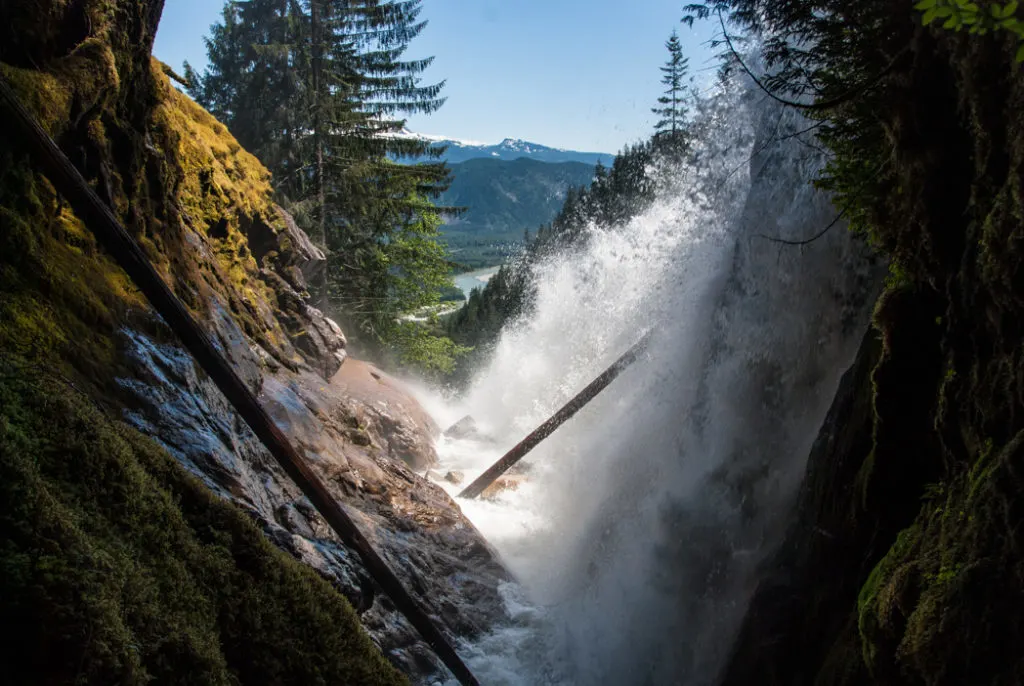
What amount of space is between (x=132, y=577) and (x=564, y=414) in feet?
38.8

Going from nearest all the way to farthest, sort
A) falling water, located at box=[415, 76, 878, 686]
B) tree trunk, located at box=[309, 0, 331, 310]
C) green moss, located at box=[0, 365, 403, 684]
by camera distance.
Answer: green moss, located at box=[0, 365, 403, 684]
falling water, located at box=[415, 76, 878, 686]
tree trunk, located at box=[309, 0, 331, 310]

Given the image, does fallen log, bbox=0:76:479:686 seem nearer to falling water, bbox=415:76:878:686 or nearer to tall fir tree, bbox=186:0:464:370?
falling water, bbox=415:76:878:686

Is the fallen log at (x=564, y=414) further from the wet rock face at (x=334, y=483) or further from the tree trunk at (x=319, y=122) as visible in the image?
the tree trunk at (x=319, y=122)

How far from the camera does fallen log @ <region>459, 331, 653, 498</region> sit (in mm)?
13000

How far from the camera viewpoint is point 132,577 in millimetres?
2385

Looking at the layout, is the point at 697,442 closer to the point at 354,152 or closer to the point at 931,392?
the point at 931,392

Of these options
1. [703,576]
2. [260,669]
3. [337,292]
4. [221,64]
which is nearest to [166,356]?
[260,669]

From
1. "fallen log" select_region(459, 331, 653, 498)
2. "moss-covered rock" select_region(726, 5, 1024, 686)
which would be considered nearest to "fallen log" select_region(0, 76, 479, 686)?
"moss-covered rock" select_region(726, 5, 1024, 686)

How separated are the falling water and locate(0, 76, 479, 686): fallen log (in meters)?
3.15

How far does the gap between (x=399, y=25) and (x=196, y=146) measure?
1268 cm

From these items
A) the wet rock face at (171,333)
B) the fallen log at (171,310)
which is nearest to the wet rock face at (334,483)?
the wet rock face at (171,333)

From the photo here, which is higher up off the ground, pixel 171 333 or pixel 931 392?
pixel 931 392

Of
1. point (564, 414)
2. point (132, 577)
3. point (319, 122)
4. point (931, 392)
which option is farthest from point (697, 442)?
point (319, 122)

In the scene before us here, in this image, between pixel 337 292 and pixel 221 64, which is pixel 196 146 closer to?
pixel 337 292
